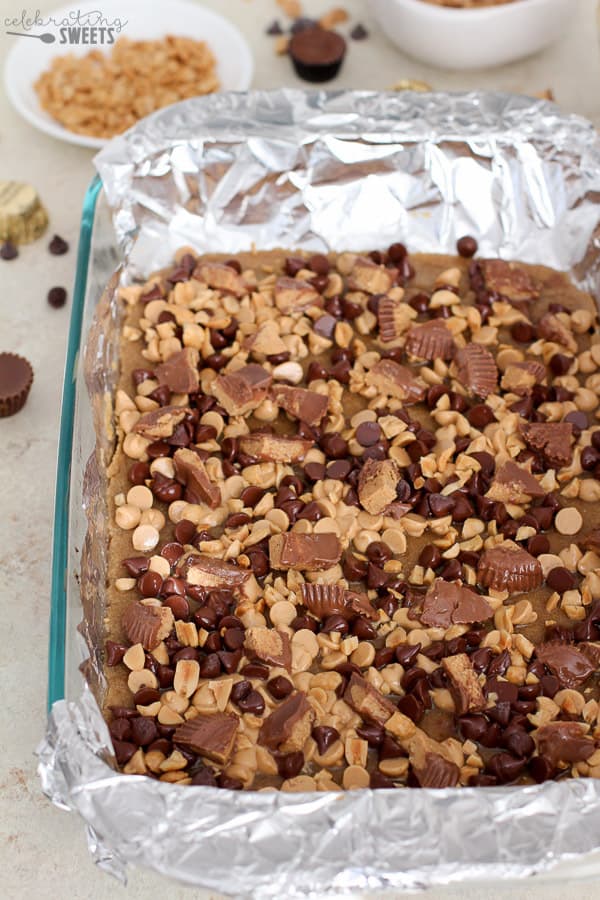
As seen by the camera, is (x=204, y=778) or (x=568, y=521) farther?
(x=568, y=521)

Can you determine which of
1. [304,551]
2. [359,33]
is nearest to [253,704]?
[304,551]

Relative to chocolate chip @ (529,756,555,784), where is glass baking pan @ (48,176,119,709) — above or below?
above

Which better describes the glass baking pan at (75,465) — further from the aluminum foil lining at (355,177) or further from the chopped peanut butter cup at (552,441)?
the chopped peanut butter cup at (552,441)

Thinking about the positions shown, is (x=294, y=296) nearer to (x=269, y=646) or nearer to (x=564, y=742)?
(x=269, y=646)

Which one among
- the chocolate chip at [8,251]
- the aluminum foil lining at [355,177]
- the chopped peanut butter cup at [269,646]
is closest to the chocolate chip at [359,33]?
the aluminum foil lining at [355,177]

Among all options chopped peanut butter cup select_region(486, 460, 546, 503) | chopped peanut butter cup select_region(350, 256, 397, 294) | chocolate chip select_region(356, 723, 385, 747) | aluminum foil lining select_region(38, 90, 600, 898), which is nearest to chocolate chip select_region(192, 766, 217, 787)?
chocolate chip select_region(356, 723, 385, 747)

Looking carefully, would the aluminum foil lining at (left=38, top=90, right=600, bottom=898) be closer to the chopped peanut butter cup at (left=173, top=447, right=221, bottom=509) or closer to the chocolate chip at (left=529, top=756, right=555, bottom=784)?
the chopped peanut butter cup at (left=173, top=447, right=221, bottom=509)
